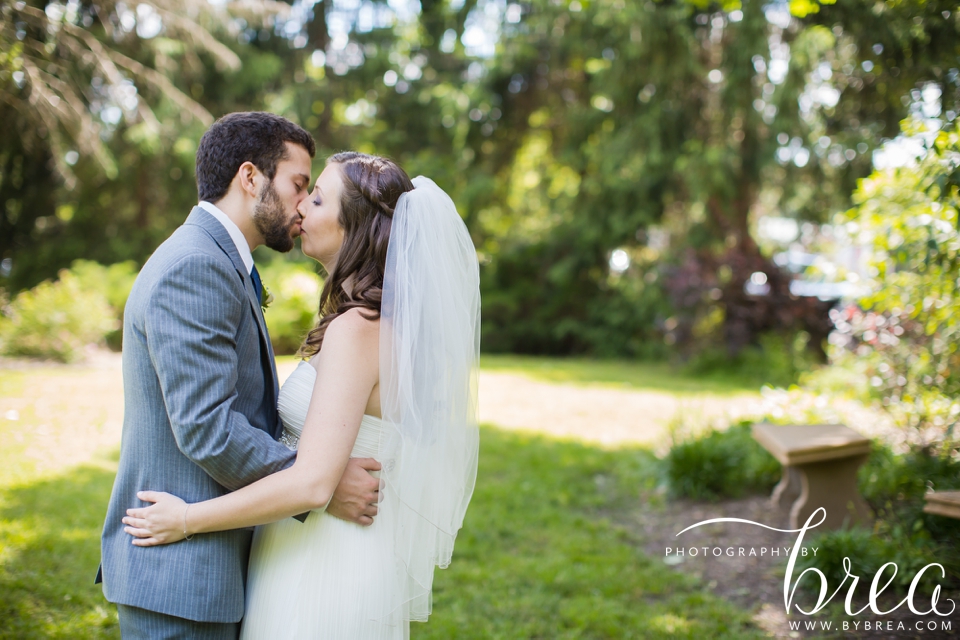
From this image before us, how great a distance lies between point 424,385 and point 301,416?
0.40 metres

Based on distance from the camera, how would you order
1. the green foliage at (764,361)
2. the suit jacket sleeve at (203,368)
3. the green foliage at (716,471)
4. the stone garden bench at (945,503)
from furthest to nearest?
the green foliage at (764,361)
the green foliage at (716,471)
the stone garden bench at (945,503)
the suit jacket sleeve at (203,368)

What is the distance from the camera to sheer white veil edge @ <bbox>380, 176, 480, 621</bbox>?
214 centimetres

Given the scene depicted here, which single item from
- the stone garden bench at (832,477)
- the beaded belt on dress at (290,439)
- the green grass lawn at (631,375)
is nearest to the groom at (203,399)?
the beaded belt on dress at (290,439)

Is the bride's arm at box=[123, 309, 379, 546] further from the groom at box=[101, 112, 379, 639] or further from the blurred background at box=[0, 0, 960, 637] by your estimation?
the blurred background at box=[0, 0, 960, 637]

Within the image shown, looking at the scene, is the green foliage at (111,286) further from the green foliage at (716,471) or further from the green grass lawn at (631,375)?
the green foliage at (716,471)

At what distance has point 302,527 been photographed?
2.14m

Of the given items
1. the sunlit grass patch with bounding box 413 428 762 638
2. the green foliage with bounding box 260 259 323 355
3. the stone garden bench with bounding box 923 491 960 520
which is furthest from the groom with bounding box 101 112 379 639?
the green foliage with bounding box 260 259 323 355

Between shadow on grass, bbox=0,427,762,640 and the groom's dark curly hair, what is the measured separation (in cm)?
255

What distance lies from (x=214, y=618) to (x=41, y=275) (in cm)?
1614

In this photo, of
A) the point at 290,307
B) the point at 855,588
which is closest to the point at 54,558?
the point at 855,588

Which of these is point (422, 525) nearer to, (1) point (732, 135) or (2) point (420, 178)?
(2) point (420, 178)

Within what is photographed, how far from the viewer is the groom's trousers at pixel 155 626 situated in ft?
6.09

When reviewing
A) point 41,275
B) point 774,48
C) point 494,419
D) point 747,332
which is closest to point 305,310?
point 494,419

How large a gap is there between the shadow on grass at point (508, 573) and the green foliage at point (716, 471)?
1.44 ft
